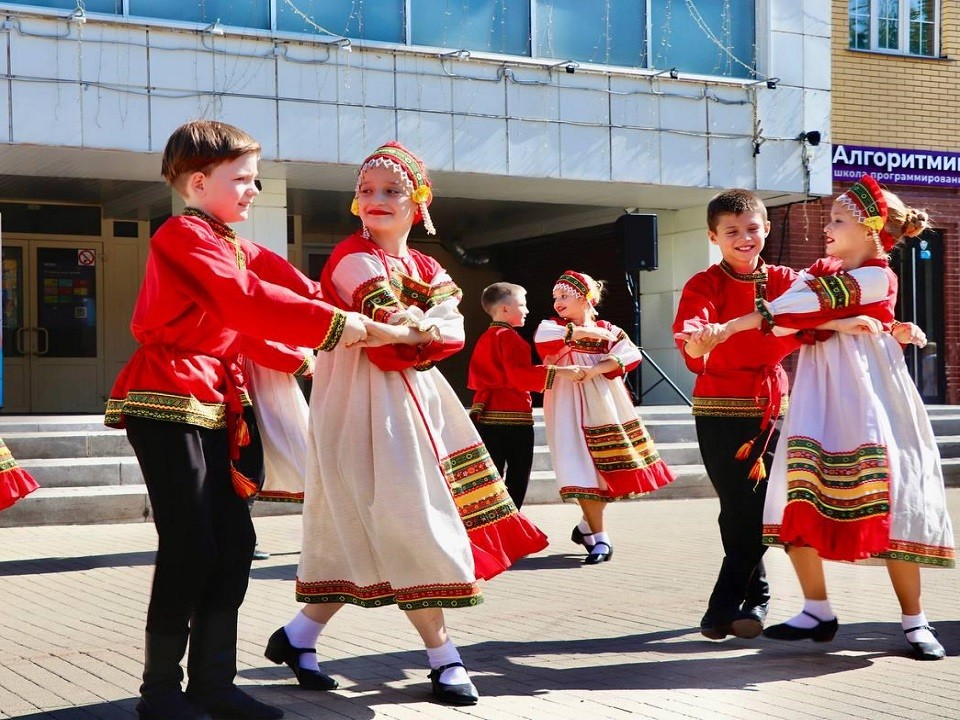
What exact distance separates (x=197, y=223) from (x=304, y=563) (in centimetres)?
128

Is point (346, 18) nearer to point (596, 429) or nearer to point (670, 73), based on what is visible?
point (670, 73)

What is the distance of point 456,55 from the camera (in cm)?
1580

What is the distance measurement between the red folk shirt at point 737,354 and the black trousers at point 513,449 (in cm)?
358

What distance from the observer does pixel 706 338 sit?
211 inches

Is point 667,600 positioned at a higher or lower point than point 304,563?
lower

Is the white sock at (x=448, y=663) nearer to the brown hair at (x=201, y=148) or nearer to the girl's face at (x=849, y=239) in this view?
the brown hair at (x=201, y=148)

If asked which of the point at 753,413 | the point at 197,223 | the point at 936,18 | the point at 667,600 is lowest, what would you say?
the point at 667,600

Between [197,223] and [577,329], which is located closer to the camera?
[197,223]

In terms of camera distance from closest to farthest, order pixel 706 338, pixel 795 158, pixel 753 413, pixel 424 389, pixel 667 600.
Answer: pixel 424 389 < pixel 706 338 < pixel 753 413 < pixel 667 600 < pixel 795 158

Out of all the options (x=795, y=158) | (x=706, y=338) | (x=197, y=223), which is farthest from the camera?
(x=795, y=158)

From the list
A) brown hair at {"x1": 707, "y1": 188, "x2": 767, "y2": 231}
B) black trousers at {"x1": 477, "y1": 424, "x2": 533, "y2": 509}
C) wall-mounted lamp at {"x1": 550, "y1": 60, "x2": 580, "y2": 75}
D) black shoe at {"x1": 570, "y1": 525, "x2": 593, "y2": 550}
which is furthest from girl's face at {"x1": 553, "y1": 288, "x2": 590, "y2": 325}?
wall-mounted lamp at {"x1": 550, "y1": 60, "x2": 580, "y2": 75}

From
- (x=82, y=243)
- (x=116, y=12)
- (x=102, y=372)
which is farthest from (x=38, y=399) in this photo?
(x=116, y=12)

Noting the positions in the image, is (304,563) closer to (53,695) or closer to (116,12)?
(53,695)

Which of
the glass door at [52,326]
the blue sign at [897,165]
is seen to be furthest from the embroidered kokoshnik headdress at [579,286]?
the glass door at [52,326]
